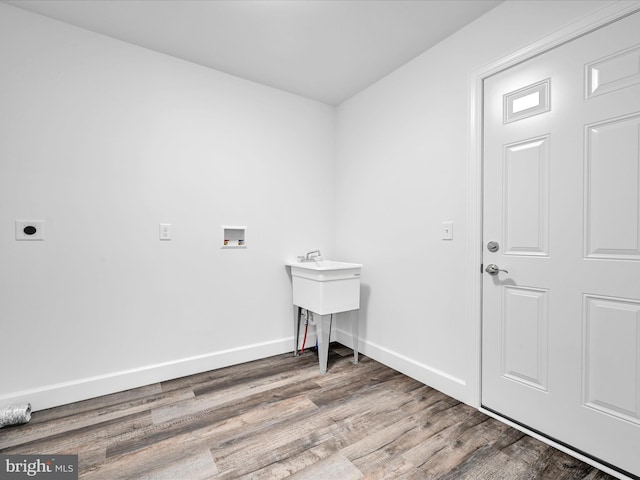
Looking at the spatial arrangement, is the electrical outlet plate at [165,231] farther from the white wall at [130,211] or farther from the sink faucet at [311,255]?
the sink faucet at [311,255]

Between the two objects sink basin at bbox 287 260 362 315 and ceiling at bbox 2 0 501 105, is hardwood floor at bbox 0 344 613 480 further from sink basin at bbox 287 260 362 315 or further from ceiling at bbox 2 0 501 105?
ceiling at bbox 2 0 501 105

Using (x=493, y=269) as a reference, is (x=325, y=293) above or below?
below

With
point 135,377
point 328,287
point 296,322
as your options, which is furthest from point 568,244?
point 135,377

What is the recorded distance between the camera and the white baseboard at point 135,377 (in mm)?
1868

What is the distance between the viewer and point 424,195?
2217 millimetres

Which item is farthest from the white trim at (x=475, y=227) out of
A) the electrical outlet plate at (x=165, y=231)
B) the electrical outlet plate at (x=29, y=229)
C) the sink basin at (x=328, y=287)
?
the electrical outlet plate at (x=29, y=229)

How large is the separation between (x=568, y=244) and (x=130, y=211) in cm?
264

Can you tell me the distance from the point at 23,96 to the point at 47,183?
52cm

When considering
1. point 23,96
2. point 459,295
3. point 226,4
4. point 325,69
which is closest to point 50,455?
point 23,96

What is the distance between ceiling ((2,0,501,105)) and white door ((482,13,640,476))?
2.04ft
